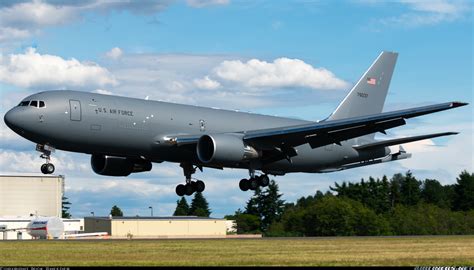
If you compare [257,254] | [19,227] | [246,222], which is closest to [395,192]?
[246,222]

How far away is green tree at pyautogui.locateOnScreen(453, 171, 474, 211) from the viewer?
101 meters

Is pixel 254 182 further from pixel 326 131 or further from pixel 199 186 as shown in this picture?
pixel 326 131

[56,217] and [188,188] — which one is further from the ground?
[56,217]

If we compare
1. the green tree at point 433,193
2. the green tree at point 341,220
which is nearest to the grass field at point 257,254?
the green tree at point 341,220

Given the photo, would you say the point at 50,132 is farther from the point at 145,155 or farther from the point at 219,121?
the point at 219,121

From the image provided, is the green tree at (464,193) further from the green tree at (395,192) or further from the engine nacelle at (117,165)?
the engine nacelle at (117,165)

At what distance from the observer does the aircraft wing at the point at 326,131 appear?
5009 centimetres

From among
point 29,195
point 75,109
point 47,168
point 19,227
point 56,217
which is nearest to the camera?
point 47,168

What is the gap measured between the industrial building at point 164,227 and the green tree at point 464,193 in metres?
25.6

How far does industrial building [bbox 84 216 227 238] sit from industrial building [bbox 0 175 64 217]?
21149 mm

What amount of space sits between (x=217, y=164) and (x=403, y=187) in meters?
71.6

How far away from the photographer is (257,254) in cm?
4459

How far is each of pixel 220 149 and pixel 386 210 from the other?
58064 mm

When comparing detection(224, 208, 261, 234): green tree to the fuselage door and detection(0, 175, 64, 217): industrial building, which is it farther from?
the fuselage door
